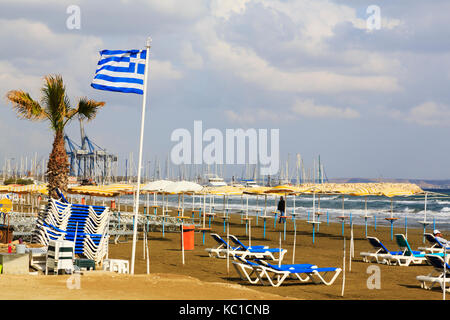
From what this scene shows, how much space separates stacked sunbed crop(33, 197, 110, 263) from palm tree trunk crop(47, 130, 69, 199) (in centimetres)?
458

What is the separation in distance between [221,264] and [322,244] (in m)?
8.08

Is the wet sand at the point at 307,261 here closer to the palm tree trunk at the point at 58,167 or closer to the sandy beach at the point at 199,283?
the sandy beach at the point at 199,283

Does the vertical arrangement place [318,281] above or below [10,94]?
below

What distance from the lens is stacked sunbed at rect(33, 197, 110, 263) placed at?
15.0 metres

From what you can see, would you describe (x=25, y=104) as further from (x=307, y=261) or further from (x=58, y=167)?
(x=307, y=261)

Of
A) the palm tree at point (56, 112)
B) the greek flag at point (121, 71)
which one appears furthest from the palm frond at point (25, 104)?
the greek flag at point (121, 71)

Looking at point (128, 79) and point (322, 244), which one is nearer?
point (128, 79)

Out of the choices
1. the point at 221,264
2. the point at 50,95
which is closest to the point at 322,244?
the point at 221,264

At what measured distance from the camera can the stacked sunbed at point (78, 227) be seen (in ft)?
49.1

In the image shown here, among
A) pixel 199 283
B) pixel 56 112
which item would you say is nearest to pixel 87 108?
pixel 56 112

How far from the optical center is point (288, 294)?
1100 centimetres

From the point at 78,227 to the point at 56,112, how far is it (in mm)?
5504

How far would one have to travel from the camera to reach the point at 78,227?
15383mm
